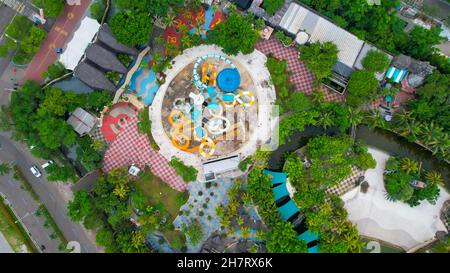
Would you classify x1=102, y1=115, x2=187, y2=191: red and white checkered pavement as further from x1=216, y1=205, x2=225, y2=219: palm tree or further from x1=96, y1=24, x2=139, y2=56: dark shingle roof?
x1=96, y1=24, x2=139, y2=56: dark shingle roof

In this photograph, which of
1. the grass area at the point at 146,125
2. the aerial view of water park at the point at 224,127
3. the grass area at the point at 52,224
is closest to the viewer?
the aerial view of water park at the point at 224,127

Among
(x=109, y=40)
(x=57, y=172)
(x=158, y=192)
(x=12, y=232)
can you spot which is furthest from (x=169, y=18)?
(x=12, y=232)

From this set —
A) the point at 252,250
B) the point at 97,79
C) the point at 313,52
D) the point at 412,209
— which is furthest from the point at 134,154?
the point at 412,209

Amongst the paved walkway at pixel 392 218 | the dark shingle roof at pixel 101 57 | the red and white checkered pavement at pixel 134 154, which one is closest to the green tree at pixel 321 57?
the paved walkway at pixel 392 218

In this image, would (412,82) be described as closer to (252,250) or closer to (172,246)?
(252,250)

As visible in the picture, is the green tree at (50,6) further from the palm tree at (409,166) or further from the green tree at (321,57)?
the palm tree at (409,166)

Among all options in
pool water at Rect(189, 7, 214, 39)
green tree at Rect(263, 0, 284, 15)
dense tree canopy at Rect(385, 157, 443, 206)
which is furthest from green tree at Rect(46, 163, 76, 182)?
dense tree canopy at Rect(385, 157, 443, 206)
